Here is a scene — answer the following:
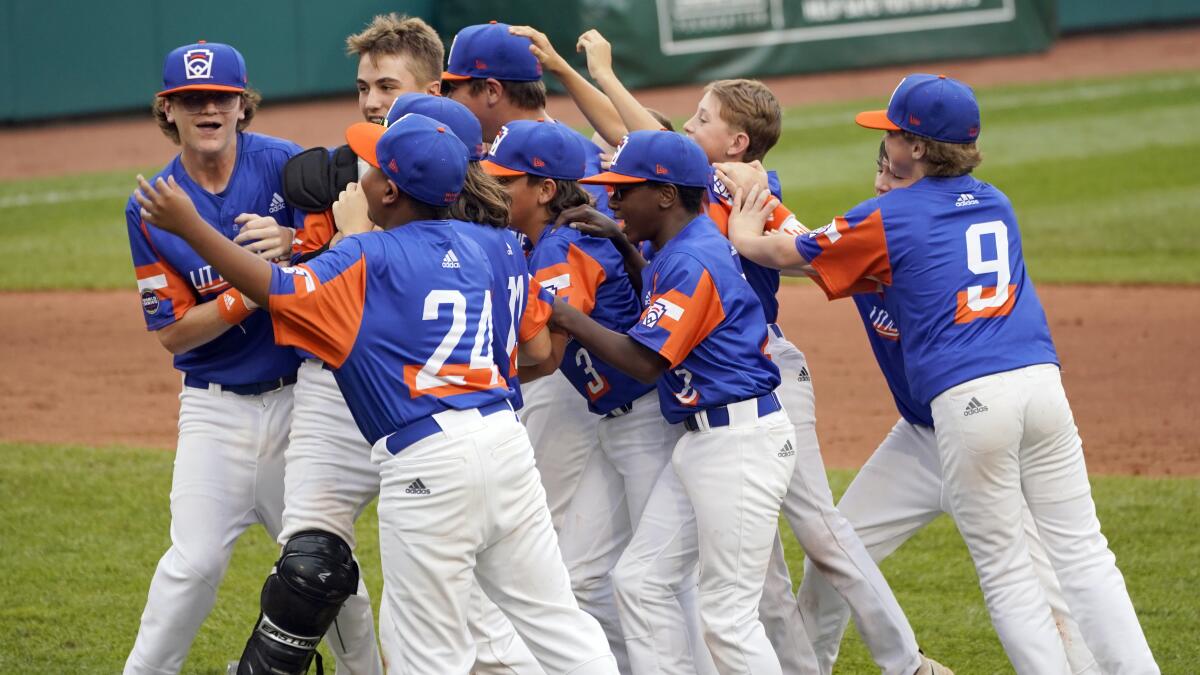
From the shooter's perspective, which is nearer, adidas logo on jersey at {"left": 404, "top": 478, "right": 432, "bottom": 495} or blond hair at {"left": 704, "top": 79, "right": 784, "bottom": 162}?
adidas logo on jersey at {"left": 404, "top": 478, "right": 432, "bottom": 495}

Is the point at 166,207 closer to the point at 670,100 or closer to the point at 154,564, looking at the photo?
the point at 154,564

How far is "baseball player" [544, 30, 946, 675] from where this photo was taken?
4.73 meters

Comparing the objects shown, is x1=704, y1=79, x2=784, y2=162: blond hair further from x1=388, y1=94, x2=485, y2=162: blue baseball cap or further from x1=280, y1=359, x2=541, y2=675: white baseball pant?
x1=280, y1=359, x2=541, y2=675: white baseball pant

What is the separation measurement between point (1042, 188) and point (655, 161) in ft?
36.2

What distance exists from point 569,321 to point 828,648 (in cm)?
154

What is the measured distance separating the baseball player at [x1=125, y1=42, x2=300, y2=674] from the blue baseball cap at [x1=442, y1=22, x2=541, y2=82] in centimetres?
73

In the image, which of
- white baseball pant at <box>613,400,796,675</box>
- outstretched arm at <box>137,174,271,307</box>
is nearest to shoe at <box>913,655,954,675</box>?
white baseball pant at <box>613,400,796,675</box>

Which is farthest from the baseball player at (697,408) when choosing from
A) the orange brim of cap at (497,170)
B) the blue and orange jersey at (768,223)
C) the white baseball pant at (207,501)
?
the white baseball pant at (207,501)

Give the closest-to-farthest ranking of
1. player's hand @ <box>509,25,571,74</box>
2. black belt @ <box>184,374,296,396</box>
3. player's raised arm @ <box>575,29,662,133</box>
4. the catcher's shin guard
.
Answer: the catcher's shin guard < black belt @ <box>184,374,296,396</box> < player's hand @ <box>509,25,571,74</box> < player's raised arm @ <box>575,29,662,133</box>

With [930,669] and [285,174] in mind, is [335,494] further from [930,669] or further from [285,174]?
[930,669]

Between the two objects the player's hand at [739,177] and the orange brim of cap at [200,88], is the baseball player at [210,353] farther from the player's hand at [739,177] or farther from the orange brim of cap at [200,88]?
the player's hand at [739,177]

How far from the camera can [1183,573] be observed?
6039 millimetres

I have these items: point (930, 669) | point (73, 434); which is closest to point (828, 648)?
point (930, 669)

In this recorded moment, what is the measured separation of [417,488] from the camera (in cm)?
379
